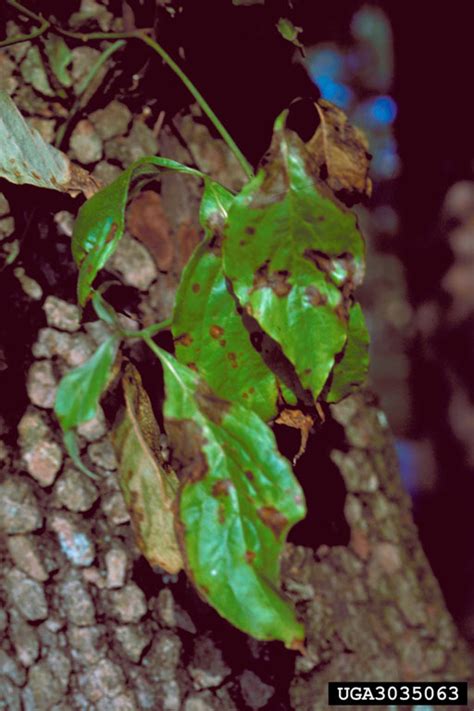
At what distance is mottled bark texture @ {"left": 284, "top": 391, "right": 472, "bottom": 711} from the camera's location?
895mm

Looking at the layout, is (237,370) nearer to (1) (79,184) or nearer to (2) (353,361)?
(2) (353,361)

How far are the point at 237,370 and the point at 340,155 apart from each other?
9.7 inches

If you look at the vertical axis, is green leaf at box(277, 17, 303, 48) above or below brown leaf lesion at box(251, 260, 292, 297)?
above

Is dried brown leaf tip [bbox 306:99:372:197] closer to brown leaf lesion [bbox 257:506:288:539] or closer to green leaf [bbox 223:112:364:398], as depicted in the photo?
green leaf [bbox 223:112:364:398]

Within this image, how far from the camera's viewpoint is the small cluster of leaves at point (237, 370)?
0.57 metres

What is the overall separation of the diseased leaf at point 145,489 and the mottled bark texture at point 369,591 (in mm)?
287

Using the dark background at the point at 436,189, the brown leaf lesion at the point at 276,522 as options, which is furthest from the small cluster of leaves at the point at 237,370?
the dark background at the point at 436,189

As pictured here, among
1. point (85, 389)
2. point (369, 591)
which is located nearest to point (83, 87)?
point (85, 389)

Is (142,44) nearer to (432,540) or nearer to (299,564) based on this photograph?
(299,564)

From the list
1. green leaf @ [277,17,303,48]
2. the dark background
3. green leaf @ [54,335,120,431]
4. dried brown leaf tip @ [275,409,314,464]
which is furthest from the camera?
the dark background

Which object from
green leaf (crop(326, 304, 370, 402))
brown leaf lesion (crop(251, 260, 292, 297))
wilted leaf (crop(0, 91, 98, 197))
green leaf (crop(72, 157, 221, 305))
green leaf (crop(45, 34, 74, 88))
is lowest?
green leaf (crop(326, 304, 370, 402))

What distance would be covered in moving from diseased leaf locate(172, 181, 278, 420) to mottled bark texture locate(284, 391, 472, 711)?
1.03 feet

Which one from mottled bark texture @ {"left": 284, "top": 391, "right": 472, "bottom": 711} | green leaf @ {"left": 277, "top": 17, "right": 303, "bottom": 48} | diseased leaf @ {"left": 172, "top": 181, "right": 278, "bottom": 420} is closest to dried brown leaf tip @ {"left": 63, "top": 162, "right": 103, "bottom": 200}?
diseased leaf @ {"left": 172, "top": 181, "right": 278, "bottom": 420}

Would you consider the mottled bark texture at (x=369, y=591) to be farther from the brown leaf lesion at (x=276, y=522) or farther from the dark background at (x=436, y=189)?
the dark background at (x=436, y=189)
